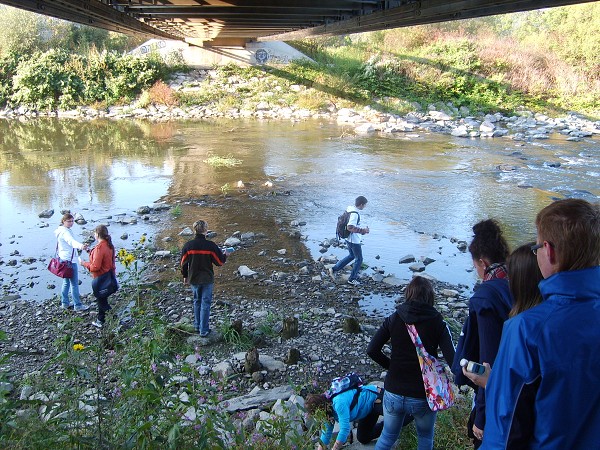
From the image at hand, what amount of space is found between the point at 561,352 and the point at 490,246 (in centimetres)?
122

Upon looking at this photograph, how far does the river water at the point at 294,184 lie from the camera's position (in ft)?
31.0

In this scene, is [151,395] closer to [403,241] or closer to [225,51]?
[403,241]

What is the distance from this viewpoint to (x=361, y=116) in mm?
24562

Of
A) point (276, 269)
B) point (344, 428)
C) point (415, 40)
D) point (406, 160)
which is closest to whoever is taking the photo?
point (344, 428)

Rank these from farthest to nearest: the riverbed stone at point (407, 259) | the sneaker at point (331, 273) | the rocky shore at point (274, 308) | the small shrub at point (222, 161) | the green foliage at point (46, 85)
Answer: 1. the green foliage at point (46, 85)
2. the small shrub at point (222, 161)
3. the riverbed stone at point (407, 259)
4. the sneaker at point (331, 273)
5. the rocky shore at point (274, 308)

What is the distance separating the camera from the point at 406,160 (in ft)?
53.4

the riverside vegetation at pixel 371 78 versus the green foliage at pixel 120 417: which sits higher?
the riverside vegetation at pixel 371 78

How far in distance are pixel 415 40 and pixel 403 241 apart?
2514 cm

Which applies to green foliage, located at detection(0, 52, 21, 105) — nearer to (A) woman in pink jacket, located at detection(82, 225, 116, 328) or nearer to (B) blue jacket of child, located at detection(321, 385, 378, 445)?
(A) woman in pink jacket, located at detection(82, 225, 116, 328)

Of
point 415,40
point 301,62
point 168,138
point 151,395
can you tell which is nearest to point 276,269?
point 151,395

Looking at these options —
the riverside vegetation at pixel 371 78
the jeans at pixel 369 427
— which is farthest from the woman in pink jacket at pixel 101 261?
the riverside vegetation at pixel 371 78

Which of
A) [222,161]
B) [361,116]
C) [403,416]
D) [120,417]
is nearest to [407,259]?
[403,416]

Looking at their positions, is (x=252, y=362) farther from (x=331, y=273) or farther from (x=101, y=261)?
(x=331, y=273)

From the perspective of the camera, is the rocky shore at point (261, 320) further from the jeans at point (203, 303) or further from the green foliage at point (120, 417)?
the green foliage at point (120, 417)
